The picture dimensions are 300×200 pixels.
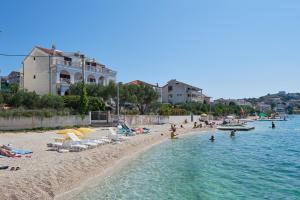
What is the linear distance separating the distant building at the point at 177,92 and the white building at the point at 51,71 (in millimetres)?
57628

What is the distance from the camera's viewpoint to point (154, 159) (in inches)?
953

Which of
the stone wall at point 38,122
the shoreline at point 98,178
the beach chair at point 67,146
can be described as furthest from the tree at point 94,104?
the beach chair at point 67,146

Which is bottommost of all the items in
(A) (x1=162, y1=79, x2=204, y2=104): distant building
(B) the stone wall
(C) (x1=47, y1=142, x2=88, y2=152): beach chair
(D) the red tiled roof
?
(C) (x1=47, y1=142, x2=88, y2=152): beach chair

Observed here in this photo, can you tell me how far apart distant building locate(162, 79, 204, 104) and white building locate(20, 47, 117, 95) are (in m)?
57.6

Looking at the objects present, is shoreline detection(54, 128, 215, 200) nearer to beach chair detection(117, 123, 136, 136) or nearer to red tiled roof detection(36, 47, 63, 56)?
beach chair detection(117, 123, 136, 136)

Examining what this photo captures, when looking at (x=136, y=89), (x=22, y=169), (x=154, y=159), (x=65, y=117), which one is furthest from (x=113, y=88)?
(x=22, y=169)

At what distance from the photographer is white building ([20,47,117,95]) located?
57469 mm

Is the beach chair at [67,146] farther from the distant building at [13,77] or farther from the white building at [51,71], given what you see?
the distant building at [13,77]

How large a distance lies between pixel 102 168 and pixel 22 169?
222 inches

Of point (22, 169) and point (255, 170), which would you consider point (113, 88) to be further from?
point (22, 169)

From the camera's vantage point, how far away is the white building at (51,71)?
57.5 meters

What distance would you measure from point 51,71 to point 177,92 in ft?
219

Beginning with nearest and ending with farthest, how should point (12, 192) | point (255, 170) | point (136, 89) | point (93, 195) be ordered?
1. point (12, 192)
2. point (93, 195)
3. point (255, 170)
4. point (136, 89)

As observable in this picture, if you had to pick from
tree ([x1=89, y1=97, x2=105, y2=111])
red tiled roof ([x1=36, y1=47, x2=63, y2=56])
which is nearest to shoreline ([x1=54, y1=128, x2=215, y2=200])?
tree ([x1=89, y1=97, x2=105, y2=111])
